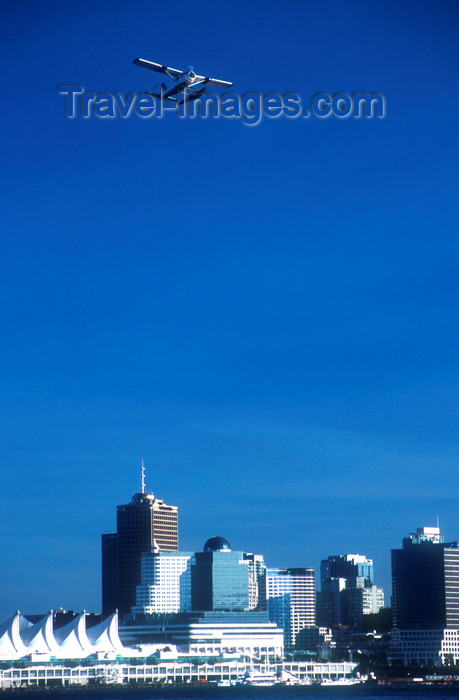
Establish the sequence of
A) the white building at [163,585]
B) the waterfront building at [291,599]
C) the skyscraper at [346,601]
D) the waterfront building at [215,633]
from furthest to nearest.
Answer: the skyscraper at [346,601]
the waterfront building at [291,599]
the white building at [163,585]
the waterfront building at [215,633]

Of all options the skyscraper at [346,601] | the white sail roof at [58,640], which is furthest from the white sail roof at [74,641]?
the skyscraper at [346,601]

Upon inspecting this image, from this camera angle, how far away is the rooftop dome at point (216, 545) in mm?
167375

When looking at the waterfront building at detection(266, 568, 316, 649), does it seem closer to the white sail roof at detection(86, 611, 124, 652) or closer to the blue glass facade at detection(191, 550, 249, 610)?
the blue glass facade at detection(191, 550, 249, 610)

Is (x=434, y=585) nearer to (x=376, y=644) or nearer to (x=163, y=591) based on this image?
(x=376, y=644)

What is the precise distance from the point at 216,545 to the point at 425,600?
95.6 feet

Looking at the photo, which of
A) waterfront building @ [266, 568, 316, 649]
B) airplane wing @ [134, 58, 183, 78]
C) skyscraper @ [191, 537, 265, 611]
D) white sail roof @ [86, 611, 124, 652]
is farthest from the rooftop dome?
airplane wing @ [134, 58, 183, 78]

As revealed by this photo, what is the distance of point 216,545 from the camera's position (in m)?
167

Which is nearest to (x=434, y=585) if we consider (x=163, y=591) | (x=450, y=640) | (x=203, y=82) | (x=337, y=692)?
(x=450, y=640)

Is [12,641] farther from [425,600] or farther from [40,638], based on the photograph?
[425,600]

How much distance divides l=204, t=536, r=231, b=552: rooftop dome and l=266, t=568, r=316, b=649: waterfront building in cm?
1218

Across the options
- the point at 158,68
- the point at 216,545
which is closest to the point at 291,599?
the point at 216,545

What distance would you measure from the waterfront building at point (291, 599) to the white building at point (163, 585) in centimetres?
1359

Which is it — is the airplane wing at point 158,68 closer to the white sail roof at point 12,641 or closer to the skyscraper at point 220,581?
the white sail roof at point 12,641

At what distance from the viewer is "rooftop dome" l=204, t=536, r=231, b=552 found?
167m
